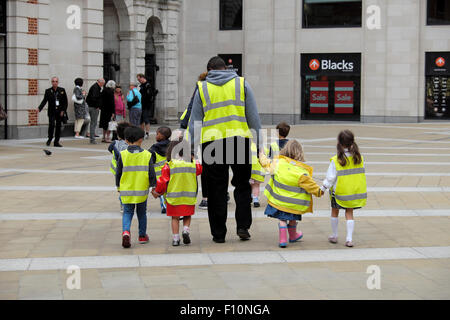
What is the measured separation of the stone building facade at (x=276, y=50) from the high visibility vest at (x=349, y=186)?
19728 mm

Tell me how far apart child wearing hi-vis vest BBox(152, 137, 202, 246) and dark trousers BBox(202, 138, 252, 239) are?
0.16 metres

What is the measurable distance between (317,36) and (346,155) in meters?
23.2

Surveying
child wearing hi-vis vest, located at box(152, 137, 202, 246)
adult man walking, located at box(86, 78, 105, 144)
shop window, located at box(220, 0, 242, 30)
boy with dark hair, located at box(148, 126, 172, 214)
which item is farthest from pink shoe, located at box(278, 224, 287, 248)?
shop window, located at box(220, 0, 242, 30)

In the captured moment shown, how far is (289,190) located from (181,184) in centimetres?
109

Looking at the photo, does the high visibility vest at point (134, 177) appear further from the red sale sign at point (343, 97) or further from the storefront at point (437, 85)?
the storefront at point (437, 85)

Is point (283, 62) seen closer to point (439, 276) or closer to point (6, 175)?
point (6, 175)

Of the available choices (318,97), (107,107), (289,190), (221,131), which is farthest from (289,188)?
(318,97)

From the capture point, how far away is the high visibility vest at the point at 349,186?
304 inches

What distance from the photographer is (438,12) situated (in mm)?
29516

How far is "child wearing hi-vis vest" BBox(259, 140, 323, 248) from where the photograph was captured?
24.9 feet

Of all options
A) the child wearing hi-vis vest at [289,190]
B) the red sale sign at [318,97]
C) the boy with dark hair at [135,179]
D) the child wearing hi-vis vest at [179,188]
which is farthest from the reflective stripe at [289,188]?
the red sale sign at [318,97]

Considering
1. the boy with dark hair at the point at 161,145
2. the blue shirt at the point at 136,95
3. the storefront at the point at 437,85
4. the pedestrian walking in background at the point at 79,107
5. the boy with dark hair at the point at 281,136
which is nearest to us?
the boy with dark hair at the point at 161,145

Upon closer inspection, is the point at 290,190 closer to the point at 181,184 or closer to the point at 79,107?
the point at 181,184
